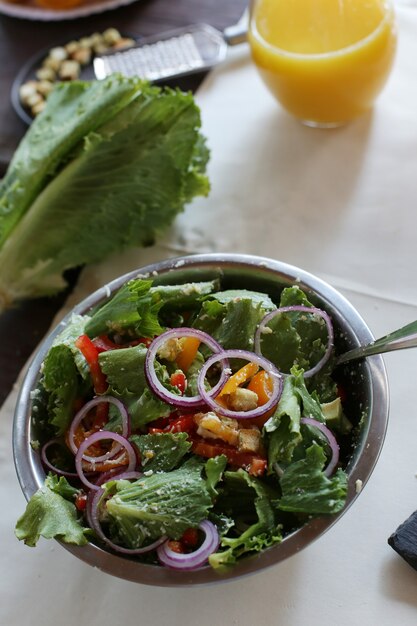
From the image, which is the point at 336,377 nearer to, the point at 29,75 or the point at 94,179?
the point at 94,179

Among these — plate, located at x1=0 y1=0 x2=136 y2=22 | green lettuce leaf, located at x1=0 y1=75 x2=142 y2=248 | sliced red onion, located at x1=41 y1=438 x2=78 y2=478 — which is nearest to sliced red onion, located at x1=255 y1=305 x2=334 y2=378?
sliced red onion, located at x1=41 y1=438 x2=78 y2=478

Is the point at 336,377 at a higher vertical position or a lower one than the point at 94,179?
lower

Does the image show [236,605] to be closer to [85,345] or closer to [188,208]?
[85,345]

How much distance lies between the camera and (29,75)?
2.04m

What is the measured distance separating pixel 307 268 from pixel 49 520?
81cm

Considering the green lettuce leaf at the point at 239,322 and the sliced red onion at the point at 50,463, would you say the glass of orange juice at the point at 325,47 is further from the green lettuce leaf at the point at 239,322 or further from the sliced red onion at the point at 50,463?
the sliced red onion at the point at 50,463

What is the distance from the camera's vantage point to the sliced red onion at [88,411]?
113 centimetres

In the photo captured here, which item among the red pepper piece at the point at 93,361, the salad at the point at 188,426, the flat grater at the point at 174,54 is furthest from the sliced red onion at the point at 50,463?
the flat grater at the point at 174,54

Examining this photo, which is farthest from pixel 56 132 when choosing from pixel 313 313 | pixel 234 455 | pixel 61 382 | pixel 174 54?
pixel 234 455

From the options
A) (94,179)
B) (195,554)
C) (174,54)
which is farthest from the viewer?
(174,54)

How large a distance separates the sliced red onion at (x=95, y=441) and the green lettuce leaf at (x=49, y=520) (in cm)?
5

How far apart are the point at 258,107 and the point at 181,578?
129 centimetres

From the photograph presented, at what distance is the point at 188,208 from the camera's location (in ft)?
5.73

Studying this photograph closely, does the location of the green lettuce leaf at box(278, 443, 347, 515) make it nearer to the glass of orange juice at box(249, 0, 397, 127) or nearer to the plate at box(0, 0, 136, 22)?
the glass of orange juice at box(249, 0, 397, 127)
